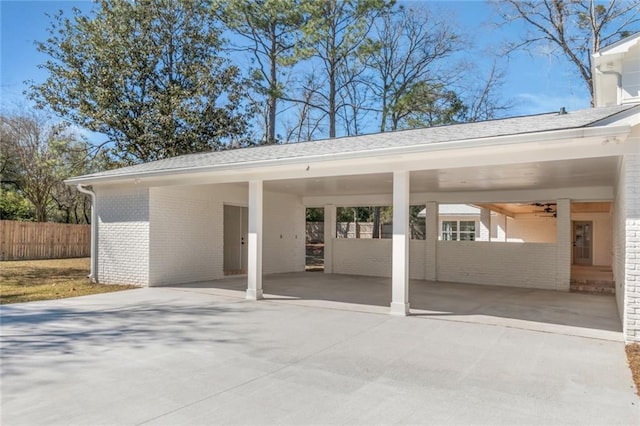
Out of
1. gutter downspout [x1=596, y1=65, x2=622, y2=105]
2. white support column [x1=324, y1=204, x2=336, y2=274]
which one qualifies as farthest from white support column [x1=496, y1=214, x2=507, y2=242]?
gutter downspout [x1=596, y1=65, x2=622, y2=105]

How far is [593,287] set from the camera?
10.9 metres

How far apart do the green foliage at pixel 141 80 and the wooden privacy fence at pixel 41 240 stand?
4.83 metres

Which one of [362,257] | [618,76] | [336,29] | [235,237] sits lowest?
[362,257]

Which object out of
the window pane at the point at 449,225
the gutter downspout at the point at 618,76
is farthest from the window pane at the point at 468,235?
the gutter downspout at the point at 618,76

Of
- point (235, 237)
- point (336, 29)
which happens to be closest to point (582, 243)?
point (235, 237)

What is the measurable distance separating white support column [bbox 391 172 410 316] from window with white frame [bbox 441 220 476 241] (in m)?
14.6

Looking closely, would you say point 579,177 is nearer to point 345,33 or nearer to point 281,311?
point 281,311

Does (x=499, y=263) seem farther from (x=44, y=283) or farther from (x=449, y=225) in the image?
(x=44, y=283)

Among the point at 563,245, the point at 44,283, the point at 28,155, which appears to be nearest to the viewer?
the point at 563,245

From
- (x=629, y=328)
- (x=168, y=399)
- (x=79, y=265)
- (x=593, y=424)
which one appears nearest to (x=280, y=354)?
(x=168, y=399)

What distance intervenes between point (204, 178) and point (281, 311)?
12.6 ft

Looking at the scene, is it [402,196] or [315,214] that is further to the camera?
[315,214]

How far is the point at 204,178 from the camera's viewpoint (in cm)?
964

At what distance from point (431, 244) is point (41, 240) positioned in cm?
1643
